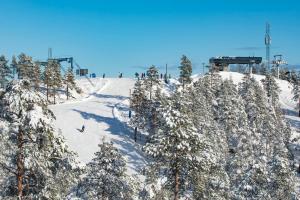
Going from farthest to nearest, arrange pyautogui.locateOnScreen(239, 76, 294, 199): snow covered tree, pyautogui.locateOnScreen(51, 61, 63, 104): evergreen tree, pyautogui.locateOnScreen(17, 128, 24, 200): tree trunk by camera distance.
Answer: pyautogui.locateOnScreen(51, 61, 63, 104): evergreen tree → pyautogui.locateOnScreen(239, 76, 294, 199): snow covered tree → pyautogui.locateOnScreen(17, 128, 24, 200): tree trunk

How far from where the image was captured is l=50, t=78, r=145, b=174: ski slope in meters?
70.6

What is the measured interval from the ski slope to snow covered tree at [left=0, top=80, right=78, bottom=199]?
46987 millimetres

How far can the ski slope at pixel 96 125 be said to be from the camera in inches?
2781

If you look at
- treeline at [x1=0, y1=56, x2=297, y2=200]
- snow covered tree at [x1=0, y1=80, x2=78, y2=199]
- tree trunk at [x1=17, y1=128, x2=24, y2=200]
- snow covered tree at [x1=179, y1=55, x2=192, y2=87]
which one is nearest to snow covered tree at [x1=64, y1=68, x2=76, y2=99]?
snow covered tree at [x1=179, y1=55, x2=192, y2=87]

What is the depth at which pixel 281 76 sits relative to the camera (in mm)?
175375

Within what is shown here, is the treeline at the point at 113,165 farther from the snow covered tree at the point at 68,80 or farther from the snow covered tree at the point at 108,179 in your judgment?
the snow covered tree at the point at 68,80

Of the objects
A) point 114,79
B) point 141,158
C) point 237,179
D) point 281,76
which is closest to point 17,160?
point 237,179

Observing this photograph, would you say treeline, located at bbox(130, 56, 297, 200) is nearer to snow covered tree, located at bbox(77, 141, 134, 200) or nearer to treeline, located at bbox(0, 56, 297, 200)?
treeline, located at bbox(0, 56, 297, 200)

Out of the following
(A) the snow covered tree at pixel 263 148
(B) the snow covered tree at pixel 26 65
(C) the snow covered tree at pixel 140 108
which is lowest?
(A) the snow covered tree at pixel 263 148

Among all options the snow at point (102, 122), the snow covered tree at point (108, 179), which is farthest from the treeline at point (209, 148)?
the snow at point (102, 122)

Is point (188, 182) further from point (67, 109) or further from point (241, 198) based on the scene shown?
point (67, 109)

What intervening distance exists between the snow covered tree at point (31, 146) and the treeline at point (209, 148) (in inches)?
332

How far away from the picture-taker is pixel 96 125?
84812 mm

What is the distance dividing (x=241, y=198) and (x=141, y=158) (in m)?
37.1
